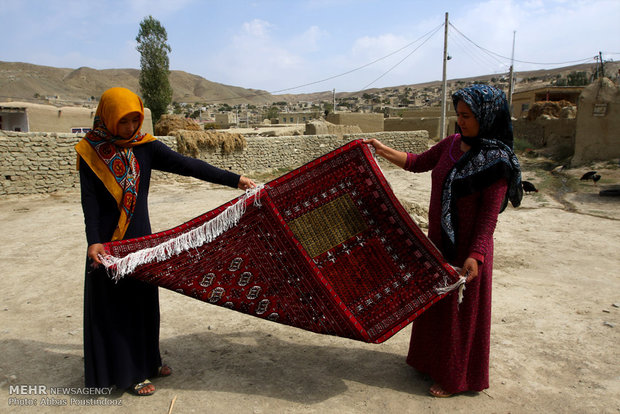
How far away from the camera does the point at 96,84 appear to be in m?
75.8

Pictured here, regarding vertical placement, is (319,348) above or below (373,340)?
below

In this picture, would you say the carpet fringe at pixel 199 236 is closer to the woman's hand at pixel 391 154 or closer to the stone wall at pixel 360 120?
the woman's hand at pixel 391 154

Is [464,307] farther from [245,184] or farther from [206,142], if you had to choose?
[206,142]

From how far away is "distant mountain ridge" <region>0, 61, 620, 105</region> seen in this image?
4996 cm

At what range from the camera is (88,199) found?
91.5 inches

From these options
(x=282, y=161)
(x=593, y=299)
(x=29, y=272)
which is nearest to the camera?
(x=593, y=299)

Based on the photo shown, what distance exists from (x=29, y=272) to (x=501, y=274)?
570cm

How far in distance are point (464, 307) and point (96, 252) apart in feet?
6.93

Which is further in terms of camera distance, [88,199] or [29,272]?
[29,272]

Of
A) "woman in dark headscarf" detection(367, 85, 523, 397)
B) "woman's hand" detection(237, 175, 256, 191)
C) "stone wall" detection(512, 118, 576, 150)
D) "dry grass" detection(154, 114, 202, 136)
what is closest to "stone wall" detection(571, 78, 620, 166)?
"stone wall" detection(512, 118, 576, 150)

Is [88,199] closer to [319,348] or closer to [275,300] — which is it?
[275,300]

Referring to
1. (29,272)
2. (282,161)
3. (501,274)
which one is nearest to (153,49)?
(282,161)

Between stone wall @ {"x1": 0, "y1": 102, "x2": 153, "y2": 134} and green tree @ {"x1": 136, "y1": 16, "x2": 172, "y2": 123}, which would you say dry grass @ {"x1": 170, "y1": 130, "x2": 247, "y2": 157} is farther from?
green tree @ {"x1": 136, "y1": 16, "x2": 172, "y2": 123}

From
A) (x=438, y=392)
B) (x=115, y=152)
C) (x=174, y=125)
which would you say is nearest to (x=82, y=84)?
(x=174, y=125)
